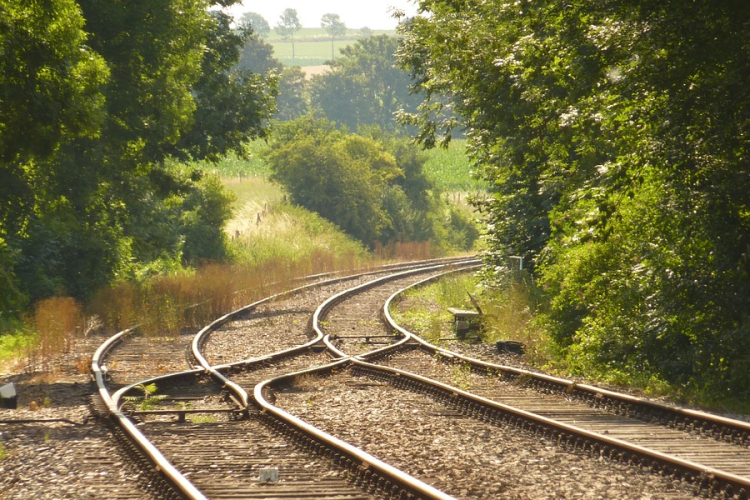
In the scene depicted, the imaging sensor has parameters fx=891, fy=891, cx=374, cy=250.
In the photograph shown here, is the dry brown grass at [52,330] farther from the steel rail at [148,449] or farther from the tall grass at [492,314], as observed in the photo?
the tall grass at [492,314]

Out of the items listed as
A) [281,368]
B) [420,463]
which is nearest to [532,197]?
[281,368]

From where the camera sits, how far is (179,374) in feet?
41.3

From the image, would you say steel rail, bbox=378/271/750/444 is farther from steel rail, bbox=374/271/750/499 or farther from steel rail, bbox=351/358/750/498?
steel rail, bbox=351/358/750/498

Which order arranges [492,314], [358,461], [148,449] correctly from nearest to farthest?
[358,461]
[148,449]
[492,314]

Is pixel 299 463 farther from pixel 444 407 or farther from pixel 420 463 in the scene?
pixel 444 407

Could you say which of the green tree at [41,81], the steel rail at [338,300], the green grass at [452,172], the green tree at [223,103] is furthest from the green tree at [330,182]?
the green tree at [41,81]

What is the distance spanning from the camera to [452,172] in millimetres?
80000

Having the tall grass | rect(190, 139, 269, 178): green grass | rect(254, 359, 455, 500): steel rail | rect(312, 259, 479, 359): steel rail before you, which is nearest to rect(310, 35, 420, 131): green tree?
rect(190, 139, 269, 178): green grass

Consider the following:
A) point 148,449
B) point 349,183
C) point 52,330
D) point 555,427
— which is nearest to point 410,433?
point 555,427

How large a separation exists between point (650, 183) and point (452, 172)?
6711 cm

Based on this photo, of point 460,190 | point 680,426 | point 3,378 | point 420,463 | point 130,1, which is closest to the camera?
point 420,463

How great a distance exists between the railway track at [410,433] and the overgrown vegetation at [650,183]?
196cm

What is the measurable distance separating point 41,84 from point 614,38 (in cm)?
807

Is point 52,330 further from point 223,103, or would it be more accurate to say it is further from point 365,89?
point 365,89
